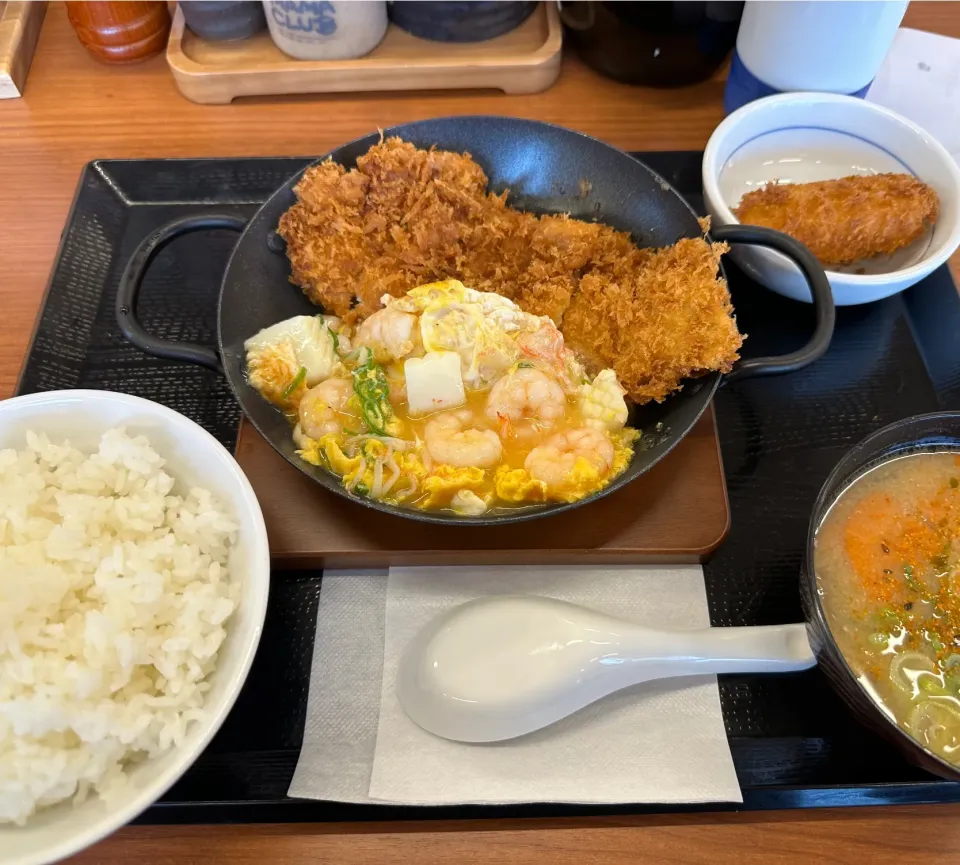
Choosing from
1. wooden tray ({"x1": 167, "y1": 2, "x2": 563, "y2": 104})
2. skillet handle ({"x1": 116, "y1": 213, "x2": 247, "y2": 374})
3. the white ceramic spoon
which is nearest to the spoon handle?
Answer: the white ceramic spoon

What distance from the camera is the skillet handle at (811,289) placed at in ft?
4.69

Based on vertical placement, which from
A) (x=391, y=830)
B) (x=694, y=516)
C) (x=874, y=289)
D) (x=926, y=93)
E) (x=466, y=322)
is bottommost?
(x=391, y=830)

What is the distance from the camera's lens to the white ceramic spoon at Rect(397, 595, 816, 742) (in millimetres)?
1245

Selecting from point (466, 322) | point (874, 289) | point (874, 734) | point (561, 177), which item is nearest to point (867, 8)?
point (874, 289)

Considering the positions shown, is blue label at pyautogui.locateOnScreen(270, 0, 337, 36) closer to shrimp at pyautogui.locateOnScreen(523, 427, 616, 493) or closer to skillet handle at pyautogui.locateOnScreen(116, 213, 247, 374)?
skillet handle at pyautogui.locateOnScreen(116, 213, 247, 374)

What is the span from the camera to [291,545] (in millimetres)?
1446

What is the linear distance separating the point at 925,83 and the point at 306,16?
194 centimetres

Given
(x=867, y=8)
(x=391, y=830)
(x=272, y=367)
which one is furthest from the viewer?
(x=867, y=8)

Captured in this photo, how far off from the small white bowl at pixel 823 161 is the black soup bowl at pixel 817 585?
0.47m

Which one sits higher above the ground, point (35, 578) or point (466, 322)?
point (466, 322)

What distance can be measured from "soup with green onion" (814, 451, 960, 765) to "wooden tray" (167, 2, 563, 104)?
1674mm

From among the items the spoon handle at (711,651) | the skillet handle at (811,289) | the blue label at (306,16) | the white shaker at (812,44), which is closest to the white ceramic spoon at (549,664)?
the spoon handle at (711,651)

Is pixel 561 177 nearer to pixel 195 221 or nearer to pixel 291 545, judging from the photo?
pixel 195 221

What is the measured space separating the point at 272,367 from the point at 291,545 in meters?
0.40
